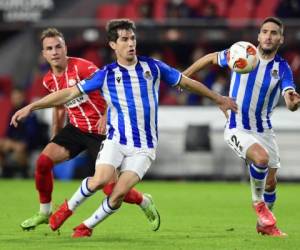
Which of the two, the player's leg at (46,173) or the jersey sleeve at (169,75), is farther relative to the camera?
the player's leg at (46,173)

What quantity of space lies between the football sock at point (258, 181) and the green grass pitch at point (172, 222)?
1.10 ft

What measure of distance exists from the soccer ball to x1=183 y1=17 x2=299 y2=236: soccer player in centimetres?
38

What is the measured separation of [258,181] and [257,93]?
83 centimetres

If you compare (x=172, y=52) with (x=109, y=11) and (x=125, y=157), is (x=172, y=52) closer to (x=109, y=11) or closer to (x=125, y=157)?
(x=109, y=11)

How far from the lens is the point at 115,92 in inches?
351

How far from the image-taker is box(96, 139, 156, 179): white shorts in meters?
8.75

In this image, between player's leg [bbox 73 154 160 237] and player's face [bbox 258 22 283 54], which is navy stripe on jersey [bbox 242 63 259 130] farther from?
player's leg [bbox 73 154 160 237]

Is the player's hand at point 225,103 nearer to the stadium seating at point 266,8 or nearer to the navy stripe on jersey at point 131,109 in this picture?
the navy stripe on jersey at point 131,109

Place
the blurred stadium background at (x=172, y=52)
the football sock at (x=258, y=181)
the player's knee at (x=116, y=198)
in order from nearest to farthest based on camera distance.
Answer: the player's knee at (x=116, y=198) < the football sock at (x=258, y=181) < the blurred stadium background at (x=172, y=52)

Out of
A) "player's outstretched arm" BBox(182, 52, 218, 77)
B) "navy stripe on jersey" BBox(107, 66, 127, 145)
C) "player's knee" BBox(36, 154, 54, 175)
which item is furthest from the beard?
"player's knee" BBox(36, 154, 54, 175)

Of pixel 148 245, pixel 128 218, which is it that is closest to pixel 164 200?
pixel 128 218

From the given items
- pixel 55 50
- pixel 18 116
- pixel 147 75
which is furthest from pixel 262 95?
pixel 18 116

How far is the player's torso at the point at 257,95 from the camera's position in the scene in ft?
31.6

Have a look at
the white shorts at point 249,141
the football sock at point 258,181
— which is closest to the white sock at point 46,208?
Result: the white shorts at point 249,141
